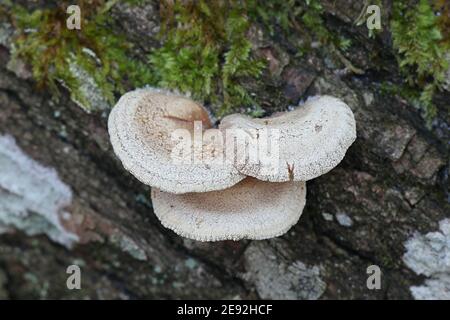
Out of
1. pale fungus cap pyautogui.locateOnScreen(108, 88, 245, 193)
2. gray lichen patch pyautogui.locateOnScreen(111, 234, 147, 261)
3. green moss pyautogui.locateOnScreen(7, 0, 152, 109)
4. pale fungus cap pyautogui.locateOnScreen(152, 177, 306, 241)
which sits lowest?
gray lichen patch pyautogui.locateOnScreen(111, 234, 147, 261)

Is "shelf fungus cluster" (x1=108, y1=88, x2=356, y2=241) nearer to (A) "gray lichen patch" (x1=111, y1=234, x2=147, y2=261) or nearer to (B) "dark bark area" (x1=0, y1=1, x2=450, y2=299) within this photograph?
(B) "dark bark area" (x1=0, y1=1, x2=450, y2=299)

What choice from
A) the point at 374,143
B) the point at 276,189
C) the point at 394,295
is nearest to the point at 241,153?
the point at 276,189

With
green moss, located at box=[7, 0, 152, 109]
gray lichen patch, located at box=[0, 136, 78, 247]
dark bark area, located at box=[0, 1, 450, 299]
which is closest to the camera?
dark bark area, located at box=[0, 1, 450, 299]

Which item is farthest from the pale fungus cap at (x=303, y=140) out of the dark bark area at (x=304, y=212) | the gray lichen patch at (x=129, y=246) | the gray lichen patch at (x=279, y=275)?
the gray lichen patch at (x=129, y=246)

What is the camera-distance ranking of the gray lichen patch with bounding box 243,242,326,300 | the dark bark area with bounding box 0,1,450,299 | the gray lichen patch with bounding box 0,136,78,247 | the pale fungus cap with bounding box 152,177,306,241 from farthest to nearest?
1. the gray lichen patch with bounding box 0,136,78,247
2. the gray lichen patch with bounding box 243,242,326,300
3. the dark bark area with bounding box 0,1,450,299
4. the pale fungus cap with bounding box 152,177,306,241

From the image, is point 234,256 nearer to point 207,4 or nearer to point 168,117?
point 168,117

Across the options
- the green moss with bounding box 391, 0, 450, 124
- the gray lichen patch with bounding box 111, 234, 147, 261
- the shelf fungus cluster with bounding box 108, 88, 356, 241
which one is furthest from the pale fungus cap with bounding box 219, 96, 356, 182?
the gray lichen patch with bounding box 111, 234, 147, 261
